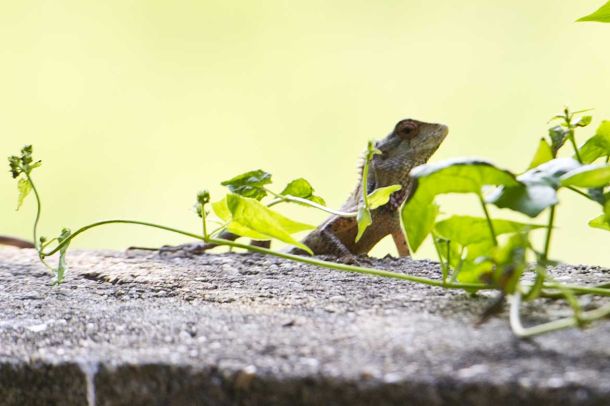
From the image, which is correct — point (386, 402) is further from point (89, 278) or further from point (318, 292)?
point (89, 278)

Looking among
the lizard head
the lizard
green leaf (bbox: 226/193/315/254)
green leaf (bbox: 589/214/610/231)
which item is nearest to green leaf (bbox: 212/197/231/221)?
green leaf (bbox: 226/193/315/254)

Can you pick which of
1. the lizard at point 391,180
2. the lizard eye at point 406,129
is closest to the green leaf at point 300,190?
the lizard at point 391,180

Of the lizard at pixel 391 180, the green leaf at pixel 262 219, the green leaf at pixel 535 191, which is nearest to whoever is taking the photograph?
the green leaf at pixel 535 191

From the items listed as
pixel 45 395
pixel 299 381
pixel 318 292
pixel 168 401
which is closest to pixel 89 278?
pixel 318 292

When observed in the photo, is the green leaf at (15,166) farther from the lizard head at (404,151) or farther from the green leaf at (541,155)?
the lizard head at (404,151)

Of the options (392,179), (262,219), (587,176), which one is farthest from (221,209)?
(392,179)

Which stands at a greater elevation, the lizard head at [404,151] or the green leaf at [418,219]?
the lizard head at [404,151]

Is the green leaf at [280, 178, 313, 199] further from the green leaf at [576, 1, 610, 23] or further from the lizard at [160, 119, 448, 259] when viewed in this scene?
the lizard at [160, 119, 448, 259]
